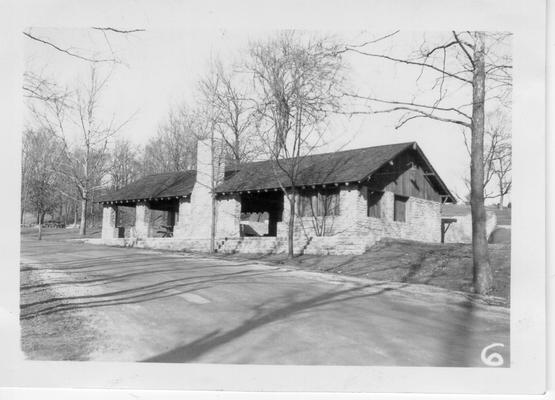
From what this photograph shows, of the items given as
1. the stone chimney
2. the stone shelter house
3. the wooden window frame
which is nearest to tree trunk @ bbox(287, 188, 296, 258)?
the stone shelter house

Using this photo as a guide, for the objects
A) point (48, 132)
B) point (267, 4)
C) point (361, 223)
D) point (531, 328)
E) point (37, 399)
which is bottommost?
point (37, 399)

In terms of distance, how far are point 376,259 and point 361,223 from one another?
10.0 ft

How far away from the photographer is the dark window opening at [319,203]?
682 inches

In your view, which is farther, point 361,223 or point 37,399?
point 361,223

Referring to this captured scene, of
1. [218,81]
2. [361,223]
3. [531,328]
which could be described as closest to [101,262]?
[218,81]

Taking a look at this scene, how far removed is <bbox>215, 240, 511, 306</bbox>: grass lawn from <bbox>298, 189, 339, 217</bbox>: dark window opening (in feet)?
7.12

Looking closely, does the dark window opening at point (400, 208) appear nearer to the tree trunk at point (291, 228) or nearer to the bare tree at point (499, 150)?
the tree trunk at point (291, 228)

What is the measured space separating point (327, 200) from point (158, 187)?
9.30m

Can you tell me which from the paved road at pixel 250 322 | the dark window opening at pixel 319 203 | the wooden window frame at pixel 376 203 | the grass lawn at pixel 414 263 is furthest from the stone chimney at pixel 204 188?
the paved road at pixel 250 322

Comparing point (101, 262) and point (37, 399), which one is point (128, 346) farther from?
point (101, 262)

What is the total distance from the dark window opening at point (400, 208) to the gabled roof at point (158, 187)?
8.71m

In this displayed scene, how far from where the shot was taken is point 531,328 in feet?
18.4

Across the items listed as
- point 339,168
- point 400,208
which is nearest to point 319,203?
point 339,168

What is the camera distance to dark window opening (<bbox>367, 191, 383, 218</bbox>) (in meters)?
17.3
